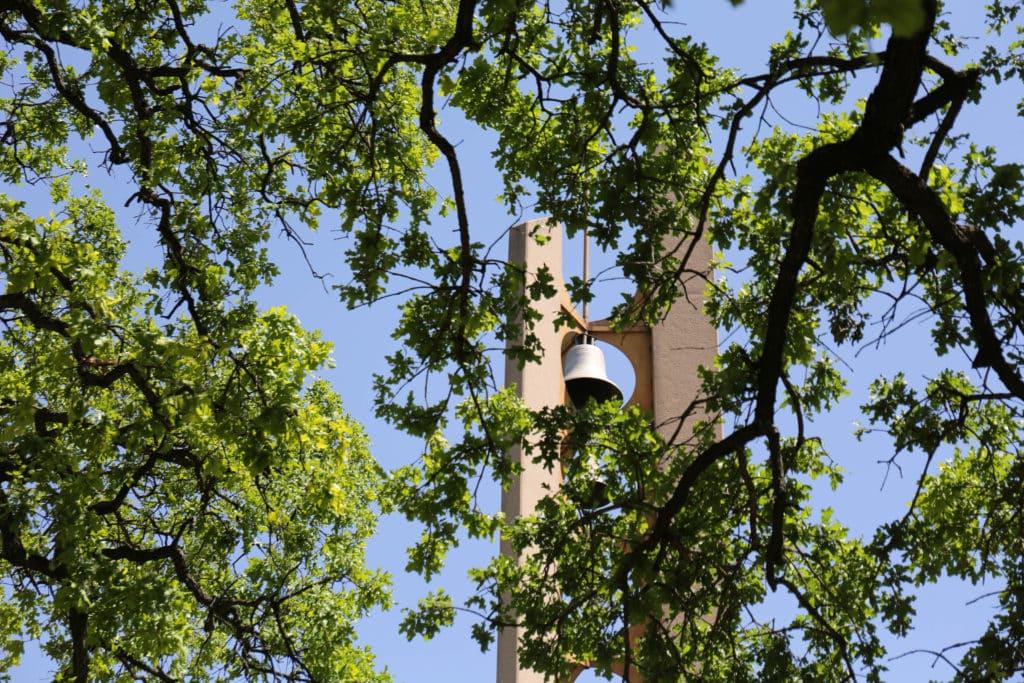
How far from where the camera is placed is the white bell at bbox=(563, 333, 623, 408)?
36.5 ft

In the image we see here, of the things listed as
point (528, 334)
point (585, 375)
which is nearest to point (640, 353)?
point (585, 375)

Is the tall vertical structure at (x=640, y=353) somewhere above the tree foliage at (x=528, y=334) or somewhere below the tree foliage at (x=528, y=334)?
above

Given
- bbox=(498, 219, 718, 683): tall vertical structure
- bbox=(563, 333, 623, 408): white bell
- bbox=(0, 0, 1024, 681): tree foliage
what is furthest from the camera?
bbox=(498, 219, 718, 683): tall vertical structure

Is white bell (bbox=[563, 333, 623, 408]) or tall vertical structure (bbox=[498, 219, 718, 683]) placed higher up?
tall vertical structure (bbox=[498, 219, 718, 683])

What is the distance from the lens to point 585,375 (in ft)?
36.3

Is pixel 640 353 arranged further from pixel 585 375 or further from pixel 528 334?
pixel 528 334

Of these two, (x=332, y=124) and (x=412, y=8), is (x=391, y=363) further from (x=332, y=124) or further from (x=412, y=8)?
(x=412, y=8)

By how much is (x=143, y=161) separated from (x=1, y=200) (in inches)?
59.3

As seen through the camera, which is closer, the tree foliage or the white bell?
the tree foliage

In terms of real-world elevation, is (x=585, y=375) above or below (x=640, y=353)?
below

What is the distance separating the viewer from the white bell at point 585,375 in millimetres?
11117

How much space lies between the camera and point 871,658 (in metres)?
6.16

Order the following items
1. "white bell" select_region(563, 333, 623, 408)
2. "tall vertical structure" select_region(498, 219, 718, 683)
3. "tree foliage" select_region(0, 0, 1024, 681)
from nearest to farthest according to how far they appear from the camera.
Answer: "tree foliage" select_region(0, 0, 1024, 681), "white bell" select_region(563, 333, 623, 408), "tall vertical structure" select_region(498, 219, 718, 683)

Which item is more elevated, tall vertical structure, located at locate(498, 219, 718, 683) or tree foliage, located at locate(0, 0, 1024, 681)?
tall vertical structure, located at locate(498, 219, 718, 683)
